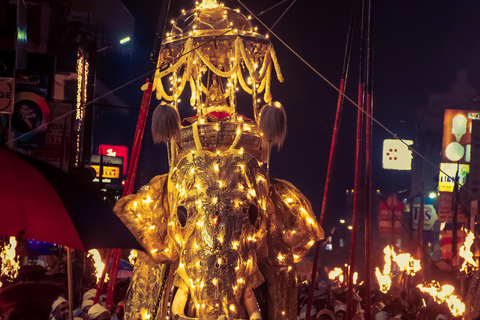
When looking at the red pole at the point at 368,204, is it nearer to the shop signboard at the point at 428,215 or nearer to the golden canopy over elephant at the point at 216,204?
the golden canopy over elephant at the point at 216,204

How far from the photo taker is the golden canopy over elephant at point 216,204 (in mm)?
6250

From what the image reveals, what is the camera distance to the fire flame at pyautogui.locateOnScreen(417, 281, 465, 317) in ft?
45.8

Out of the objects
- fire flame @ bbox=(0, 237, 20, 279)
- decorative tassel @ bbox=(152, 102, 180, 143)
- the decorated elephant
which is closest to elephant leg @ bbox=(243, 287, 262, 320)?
the decorated elephant

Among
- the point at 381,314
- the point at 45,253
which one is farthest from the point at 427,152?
the point at 381,314

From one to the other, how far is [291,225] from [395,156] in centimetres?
4396

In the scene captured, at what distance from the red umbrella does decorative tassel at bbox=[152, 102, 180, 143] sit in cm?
249

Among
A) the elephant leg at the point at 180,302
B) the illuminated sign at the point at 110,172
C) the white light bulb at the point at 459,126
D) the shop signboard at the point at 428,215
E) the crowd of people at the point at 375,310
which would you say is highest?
the white light bulb at the point at 459,126

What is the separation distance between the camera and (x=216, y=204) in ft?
21.0

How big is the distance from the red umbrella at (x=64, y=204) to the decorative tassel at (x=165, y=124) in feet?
8.16

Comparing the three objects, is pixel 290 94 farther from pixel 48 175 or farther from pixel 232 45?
pixel 48 175

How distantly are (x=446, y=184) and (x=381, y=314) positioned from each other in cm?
2935

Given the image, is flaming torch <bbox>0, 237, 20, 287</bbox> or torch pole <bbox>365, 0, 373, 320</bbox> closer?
torch pole <bbox>365, 0, 373, 320</bbox>

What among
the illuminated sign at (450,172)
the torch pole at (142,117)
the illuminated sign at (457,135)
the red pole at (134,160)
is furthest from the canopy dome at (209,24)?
the illuminated sign at (457,135)

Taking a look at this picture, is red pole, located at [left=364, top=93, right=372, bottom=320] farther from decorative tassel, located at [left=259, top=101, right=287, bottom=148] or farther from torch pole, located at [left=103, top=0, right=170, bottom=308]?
torch pole, located at [left=103, top=0, right=170, bottom=308]
